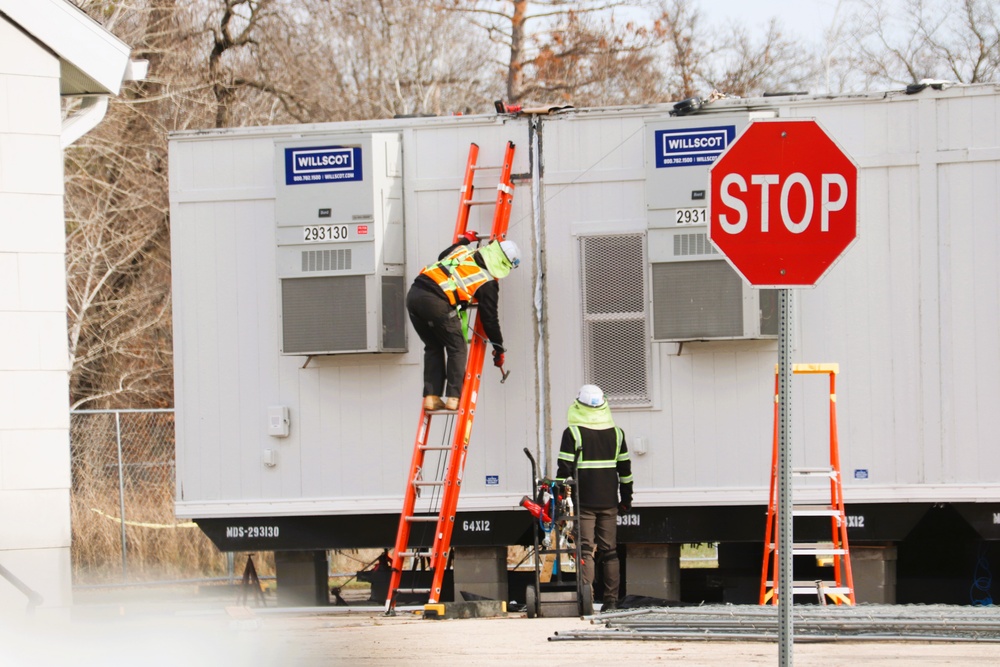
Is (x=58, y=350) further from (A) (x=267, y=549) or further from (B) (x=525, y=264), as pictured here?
(B) (x=525, y=264)

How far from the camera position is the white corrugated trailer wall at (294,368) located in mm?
11031

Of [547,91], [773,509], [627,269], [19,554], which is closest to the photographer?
[19,554]

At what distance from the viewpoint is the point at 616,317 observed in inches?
430

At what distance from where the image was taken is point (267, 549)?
11406mm

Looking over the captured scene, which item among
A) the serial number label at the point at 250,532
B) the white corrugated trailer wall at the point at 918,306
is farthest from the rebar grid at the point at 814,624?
the serial number label at the point at 250,532

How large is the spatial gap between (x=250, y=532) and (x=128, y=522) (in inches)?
237

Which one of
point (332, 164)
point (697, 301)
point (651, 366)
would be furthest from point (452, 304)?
point (697, 301)

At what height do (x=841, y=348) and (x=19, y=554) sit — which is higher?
(x=841, y=348)

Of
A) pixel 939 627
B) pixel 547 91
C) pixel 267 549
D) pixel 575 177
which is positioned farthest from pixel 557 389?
pixel 547 91

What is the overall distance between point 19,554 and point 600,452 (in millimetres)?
4005

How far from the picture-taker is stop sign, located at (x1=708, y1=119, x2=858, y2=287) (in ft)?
19.6

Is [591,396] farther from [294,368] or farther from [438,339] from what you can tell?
[294,368]

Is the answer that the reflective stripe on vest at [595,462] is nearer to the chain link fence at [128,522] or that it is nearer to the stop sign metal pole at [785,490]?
the stop sign metal pole at [785,490]

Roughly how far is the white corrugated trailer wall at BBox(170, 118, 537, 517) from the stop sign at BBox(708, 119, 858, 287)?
503cm
